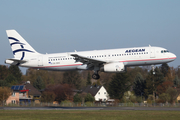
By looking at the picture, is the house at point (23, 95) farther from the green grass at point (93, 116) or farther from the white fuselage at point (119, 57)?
the green grass at point (93, 116)

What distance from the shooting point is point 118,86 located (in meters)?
91.8

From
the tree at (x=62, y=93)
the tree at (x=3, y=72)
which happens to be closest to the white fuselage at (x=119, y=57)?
the tree at (x=62, y=93)

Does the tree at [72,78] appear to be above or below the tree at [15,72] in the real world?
below

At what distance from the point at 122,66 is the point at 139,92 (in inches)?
2551

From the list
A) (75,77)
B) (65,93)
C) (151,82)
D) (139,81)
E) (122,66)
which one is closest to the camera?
(122,66)

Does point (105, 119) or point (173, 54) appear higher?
point (173, 54)

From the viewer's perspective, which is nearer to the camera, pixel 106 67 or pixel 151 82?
pixel 106 67

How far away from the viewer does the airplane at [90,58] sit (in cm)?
4288

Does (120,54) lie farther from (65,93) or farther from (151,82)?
(151,82)

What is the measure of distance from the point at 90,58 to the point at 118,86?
1996 inches

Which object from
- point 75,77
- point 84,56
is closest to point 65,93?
point 75,77

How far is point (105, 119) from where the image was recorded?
1108 inches

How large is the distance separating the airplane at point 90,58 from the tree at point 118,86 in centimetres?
4680

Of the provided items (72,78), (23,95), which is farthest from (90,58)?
(72,78)
